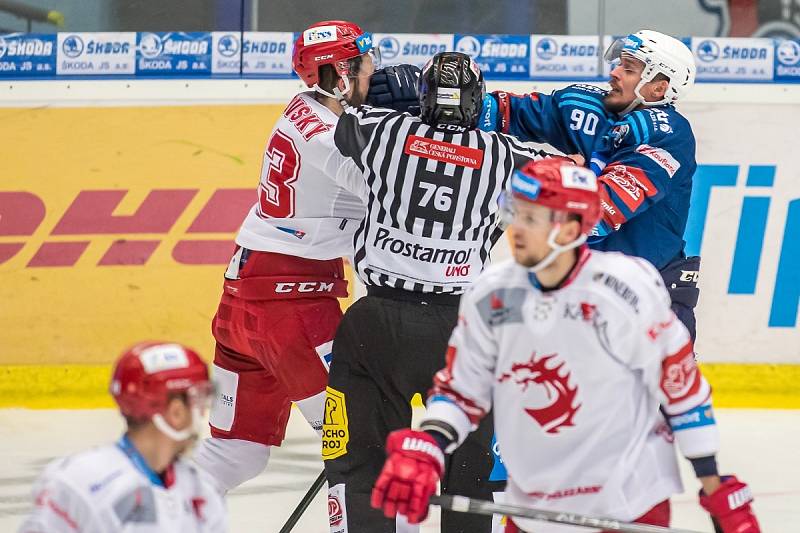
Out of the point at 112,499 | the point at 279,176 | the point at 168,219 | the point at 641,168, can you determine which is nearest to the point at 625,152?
the point at 641,168

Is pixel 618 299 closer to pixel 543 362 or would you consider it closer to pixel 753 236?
pixel 543 362

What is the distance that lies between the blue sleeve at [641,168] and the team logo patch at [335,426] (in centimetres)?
84

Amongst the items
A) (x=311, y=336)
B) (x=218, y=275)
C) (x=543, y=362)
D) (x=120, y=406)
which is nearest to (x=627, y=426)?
(x=543, y=362)

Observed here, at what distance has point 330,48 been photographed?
11.9 feet

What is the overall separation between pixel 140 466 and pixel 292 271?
164 centimetres

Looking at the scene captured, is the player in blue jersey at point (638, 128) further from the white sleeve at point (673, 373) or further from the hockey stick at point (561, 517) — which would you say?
the hockey stick at point (561, 517)

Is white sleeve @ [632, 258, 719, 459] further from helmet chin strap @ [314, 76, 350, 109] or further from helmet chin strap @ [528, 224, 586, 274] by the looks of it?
helmet chin strap @ [314, 76, 350, 109]

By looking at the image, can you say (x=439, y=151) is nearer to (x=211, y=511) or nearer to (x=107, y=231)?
(x=211, y=511)

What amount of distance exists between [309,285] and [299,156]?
367 millimetres

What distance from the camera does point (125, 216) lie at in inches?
239

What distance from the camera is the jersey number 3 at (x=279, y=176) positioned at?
3646 mm

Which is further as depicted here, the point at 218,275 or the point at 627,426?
the point at 218,275

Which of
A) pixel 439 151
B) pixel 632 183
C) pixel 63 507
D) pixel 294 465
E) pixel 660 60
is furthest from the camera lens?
pixel 294 465

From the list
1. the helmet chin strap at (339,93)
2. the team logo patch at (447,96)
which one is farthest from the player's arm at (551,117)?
the team logo patch at (447,96)
